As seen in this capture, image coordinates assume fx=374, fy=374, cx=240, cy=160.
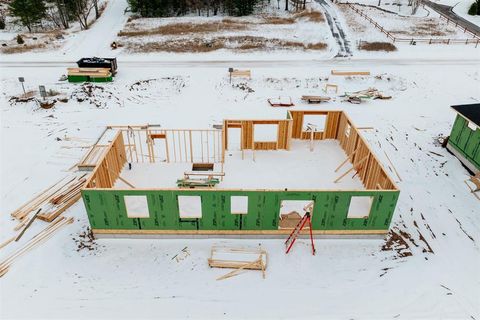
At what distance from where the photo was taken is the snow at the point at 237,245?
12.8 metres

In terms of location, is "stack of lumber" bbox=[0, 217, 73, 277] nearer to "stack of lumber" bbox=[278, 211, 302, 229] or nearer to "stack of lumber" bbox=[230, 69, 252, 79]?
"stack of lumber" bbox=[278, 211, 302, 229]

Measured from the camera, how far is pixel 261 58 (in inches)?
1430

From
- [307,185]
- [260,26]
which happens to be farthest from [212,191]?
[260,26]

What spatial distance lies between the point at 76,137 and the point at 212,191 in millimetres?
12383

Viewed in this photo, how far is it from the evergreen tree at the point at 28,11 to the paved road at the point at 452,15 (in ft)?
173

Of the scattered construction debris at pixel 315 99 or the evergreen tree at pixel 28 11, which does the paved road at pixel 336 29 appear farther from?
the evergreen tree at pixel 28 11

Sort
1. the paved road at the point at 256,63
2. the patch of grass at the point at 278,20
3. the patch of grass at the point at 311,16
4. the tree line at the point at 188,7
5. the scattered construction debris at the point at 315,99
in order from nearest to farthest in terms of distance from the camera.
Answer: the scattered construction debris at the point at 315,99, the paved road at the point at 256,63, the patch of grass at the point at 311,16, the patch of grass at the point at 278,20, the tree line at the point at 188,7

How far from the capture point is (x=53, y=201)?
666 inches

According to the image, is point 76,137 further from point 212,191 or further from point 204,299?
point 204,299

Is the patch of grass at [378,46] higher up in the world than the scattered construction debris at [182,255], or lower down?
higher up

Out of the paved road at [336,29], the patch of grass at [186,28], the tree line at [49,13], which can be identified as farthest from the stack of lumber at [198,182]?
the tree line at [49,13]

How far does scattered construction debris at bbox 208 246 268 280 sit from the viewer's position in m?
13.9

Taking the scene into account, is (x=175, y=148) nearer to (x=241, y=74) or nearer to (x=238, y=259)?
(x=238, y=259)

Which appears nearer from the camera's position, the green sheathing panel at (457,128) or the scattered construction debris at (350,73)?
the green sheathing panel at (457,128)
